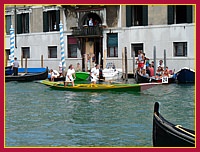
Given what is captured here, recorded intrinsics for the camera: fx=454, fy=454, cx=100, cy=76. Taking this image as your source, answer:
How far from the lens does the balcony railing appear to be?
17578mm

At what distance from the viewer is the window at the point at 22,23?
2001 cm

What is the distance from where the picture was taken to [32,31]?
19797 mm

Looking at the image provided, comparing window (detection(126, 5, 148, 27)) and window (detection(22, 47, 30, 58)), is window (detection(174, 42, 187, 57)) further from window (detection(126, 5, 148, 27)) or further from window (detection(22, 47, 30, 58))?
window (detection(22, 47, 30, 58))

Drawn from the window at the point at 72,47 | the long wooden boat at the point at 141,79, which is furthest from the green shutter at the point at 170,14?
the window at the point at 72,47

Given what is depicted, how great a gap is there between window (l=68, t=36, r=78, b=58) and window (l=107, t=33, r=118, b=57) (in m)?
1.56

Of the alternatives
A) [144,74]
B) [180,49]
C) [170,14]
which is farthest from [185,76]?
[170,14]

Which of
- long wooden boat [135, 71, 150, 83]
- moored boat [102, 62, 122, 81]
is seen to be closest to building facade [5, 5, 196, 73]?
moored boat [102, 62, 122, 81]

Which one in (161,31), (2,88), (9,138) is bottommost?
(9,138)

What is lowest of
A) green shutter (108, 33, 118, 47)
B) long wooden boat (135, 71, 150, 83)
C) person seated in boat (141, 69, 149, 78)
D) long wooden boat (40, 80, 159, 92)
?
long wooden boat (40, 80, 159, 92)

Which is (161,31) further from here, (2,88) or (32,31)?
(2,88)

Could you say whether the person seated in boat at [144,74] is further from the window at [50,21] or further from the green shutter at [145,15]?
the window at [50,21]

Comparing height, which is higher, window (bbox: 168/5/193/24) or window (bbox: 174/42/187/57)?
window (bbox: 168/5/193/24)

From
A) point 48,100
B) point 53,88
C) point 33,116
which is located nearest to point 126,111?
point 33,116

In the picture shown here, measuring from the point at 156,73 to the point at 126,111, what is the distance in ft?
19.2
